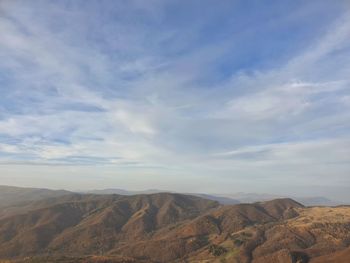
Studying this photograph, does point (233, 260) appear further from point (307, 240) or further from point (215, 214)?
point (215, 214)

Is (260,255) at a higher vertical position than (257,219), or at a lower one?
lower

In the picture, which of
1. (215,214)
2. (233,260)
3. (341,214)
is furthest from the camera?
(215,214)

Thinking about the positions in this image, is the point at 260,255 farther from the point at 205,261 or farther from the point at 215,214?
the point at 215,214

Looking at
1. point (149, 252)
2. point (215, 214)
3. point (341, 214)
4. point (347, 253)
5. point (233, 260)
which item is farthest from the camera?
point (215, 214)

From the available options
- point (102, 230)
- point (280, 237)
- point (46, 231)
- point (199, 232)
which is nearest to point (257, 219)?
point (199, 232)

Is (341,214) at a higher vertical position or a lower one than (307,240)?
higher

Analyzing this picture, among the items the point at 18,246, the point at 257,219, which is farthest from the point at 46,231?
the point at 257,219

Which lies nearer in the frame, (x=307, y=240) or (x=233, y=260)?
(x=233, y=260)

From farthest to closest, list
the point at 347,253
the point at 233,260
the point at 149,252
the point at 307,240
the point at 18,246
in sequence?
the point at 18,246 → the point at 149,252 → the point at 307,240 → the point at 233,260 → the point at 347,253

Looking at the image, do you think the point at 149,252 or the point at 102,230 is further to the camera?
the point at 102,230
